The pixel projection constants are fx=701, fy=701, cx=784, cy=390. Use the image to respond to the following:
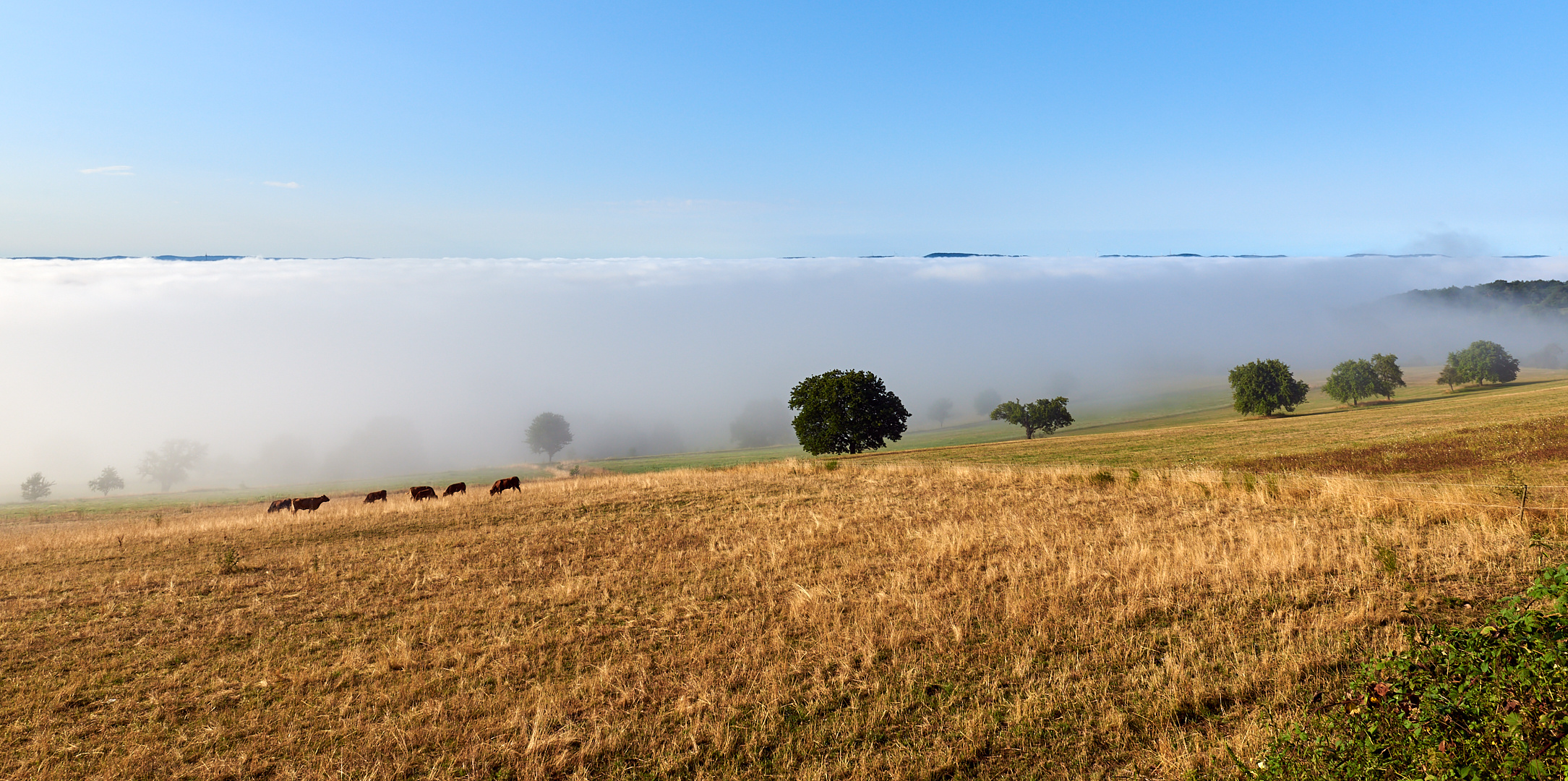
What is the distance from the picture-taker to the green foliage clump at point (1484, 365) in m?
125

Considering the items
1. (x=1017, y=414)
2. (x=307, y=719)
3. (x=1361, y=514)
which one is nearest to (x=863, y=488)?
(x=1361, y=514)

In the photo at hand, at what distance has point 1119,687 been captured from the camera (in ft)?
27.6

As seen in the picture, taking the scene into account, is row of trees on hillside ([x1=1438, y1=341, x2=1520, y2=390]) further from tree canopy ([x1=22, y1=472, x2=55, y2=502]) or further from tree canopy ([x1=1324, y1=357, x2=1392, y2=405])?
tree canopy ([x1=22, y1=472, x2=55, y2=502])

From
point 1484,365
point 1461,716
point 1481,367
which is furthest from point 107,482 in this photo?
point 1484,365

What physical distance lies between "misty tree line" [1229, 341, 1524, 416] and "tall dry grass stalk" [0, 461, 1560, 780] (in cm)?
9334

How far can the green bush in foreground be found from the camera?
16.0 ft

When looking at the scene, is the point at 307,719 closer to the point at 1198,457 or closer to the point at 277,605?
the point at 277,605

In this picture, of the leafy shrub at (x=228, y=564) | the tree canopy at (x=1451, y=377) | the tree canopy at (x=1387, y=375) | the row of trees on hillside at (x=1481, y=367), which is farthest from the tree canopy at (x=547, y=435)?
the tree canopy at (x=1451, y=377)

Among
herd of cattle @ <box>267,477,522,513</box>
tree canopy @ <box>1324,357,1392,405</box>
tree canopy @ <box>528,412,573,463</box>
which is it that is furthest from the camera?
tree canopy @ <box>528,412,573,463</box>

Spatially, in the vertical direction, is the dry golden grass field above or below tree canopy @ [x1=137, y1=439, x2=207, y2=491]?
below

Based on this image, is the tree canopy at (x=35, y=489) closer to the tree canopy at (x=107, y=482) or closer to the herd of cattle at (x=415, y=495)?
the tree canopy at (x=107, y=482)

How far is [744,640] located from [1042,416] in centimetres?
10901

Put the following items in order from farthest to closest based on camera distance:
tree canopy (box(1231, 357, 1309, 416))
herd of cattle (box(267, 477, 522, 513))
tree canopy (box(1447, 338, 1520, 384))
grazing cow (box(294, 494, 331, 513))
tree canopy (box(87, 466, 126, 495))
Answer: tree canopy (box(87, 466, 126, 495)), tree canopy (box(1447, 338, 1520, 384)), tree canopy (box(1231, 357, 1309, 416)), herd of cattle (box(267, 477, 522, 513)), grazing cow (box(294, 494, 331, 513))

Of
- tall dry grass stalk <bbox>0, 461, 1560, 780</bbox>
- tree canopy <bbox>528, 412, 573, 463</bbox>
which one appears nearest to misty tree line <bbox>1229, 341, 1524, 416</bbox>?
tall dry grass stalk <bbox>0, 461, 1560, 780</bbox>
